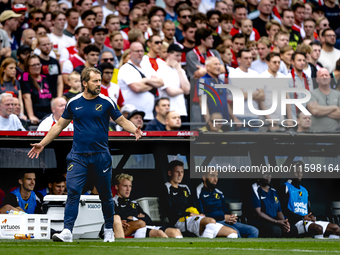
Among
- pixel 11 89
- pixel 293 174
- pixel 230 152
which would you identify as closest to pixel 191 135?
pixel 230 152

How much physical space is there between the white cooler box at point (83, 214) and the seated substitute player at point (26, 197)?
534mm

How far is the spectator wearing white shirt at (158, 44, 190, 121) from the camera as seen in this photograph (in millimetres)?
11602

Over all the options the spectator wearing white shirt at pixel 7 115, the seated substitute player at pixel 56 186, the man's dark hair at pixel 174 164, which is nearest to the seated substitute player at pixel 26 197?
the seated substitute player at pixel 56 186

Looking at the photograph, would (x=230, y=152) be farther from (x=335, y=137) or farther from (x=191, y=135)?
(x=335, y=137)

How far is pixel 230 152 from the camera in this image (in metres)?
10.0

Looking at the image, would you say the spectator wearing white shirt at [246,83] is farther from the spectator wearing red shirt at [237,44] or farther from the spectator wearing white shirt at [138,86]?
the spectator wearing white shirt at [138,86]

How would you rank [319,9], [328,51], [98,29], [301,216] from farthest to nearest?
1. [319,9]
2. [328,51]
3. [98,29]
4. [301,216]

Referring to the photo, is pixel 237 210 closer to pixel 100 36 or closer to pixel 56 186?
pixel 56 186

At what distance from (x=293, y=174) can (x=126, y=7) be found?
6276 millimetres

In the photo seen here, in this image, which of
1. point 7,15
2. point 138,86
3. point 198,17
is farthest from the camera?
point 198,17

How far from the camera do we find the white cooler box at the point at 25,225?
8.16m

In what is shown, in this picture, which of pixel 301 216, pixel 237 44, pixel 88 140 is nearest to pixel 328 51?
pixel 237 44

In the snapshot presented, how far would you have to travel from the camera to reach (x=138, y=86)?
445 inches

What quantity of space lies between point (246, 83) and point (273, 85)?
20.3 inches
